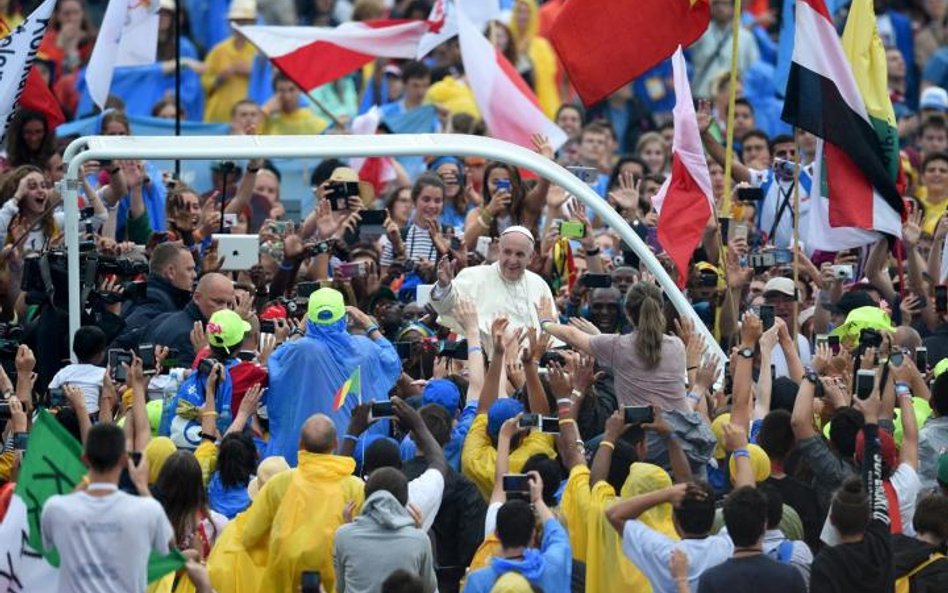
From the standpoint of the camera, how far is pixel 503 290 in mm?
15320

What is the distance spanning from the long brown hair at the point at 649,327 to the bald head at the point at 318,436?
6.38 ft

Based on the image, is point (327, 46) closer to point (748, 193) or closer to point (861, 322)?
point (748, 193)

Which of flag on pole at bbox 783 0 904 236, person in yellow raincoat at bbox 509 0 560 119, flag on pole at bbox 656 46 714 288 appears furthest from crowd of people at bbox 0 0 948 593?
person in yellow raincoat at bbox 509 0 560 119

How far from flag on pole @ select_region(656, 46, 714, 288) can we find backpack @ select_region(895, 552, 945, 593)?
11.7 ft

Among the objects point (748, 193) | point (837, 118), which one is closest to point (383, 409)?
point (837, 118)

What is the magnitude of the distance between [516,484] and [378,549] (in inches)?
27.3

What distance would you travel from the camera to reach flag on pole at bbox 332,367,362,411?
1380 centimetres

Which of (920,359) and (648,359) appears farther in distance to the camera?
(920,359)

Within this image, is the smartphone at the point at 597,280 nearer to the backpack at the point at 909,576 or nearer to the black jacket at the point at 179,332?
the black jacket at the point at 179,332

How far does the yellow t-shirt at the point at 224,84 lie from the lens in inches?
949

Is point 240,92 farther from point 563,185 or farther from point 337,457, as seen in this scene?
point 337,457

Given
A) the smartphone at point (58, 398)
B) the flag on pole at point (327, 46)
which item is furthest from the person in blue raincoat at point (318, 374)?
the flag on pole at point (327, 46)

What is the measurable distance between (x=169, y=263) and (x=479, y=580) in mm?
5131

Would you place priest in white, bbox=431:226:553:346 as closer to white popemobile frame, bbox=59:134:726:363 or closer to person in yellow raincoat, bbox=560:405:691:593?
white popemobile frame, bbox=59:134:726:363
